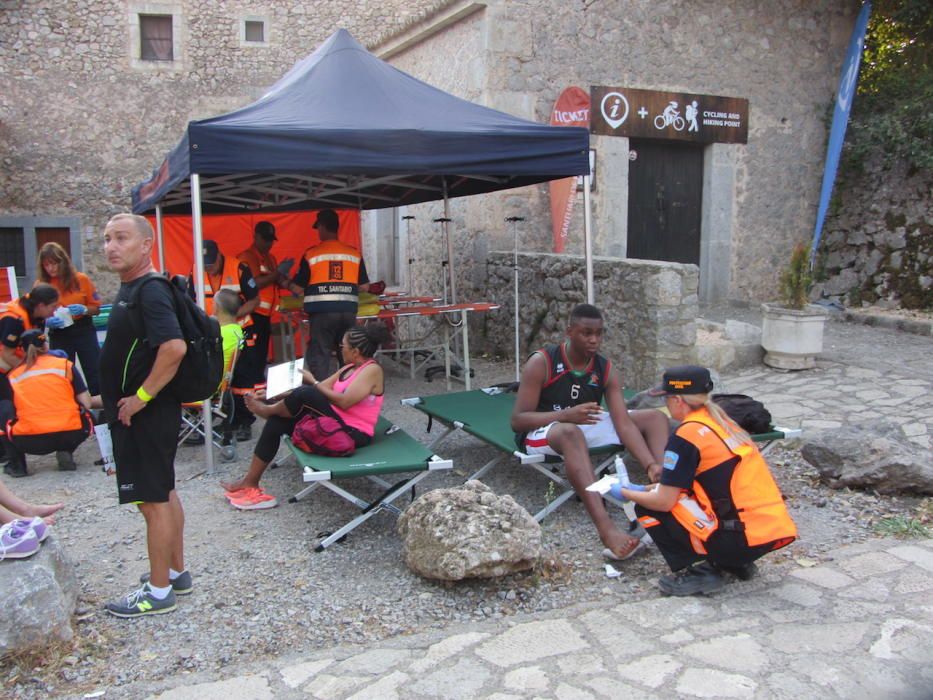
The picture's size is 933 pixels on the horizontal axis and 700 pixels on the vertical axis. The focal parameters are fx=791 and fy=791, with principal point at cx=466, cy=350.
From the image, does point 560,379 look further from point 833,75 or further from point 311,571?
point 833,75

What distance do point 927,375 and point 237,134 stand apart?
567 cm

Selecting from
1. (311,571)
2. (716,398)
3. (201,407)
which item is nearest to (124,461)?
(311,571)

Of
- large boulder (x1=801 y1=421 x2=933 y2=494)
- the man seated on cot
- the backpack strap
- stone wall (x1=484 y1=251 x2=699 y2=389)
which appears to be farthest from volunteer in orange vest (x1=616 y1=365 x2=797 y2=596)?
stone wall (x1=484 y1=251 x2=699 y2=389)

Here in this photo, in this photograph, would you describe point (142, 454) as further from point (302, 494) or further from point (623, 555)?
point (623, 555)

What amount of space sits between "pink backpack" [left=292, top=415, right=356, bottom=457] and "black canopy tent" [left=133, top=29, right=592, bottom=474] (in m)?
1.22

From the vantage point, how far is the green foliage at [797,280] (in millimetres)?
6789

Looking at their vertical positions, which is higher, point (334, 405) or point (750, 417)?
point (334, 405)

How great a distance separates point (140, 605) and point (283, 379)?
1.49 meters

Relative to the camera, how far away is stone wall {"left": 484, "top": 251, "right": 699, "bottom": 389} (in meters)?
6.29

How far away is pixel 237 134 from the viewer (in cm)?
460

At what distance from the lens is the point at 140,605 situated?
3.09 meters

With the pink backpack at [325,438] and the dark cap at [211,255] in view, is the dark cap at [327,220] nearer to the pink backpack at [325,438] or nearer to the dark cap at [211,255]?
the dark cap at [211,255]

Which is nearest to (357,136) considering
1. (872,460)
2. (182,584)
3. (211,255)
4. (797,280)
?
(211,255)

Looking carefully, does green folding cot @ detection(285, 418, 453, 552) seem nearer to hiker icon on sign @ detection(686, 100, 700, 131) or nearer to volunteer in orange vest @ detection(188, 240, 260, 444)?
volunteer in orange vest @ detection(188, 240, 260, 444)
